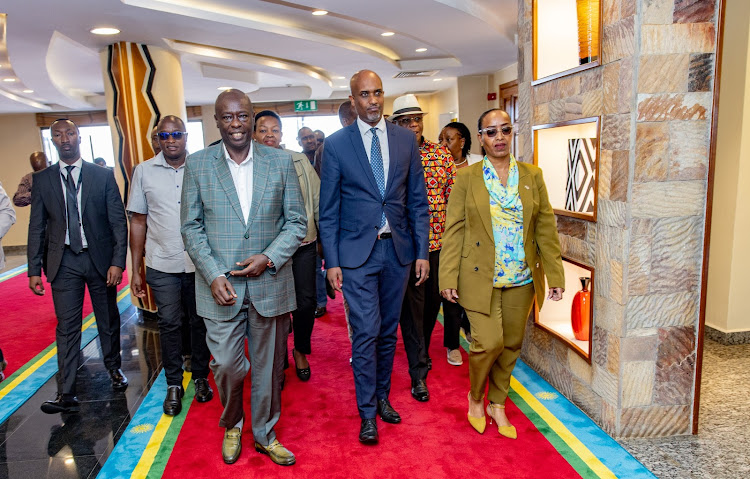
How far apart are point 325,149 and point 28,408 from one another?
9.33 feet

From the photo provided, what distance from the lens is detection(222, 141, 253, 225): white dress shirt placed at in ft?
9.30

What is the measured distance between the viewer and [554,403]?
359 centimetres

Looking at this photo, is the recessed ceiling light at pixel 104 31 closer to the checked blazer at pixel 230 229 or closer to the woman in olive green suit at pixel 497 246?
the checked blazer at pixel 230 229

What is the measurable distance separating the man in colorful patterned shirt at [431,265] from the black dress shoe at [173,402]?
155 centimetres

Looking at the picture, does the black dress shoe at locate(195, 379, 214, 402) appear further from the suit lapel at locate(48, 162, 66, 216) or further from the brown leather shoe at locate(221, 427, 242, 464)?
the suit lapel at locate(48, 162, 66, 216)

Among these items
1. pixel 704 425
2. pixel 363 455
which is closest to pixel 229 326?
pixel 363 455

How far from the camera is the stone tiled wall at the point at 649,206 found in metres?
2.83

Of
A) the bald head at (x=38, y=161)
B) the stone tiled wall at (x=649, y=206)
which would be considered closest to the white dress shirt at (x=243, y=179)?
the stone tiled wall at (x=649, y=206)

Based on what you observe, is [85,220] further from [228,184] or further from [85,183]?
[228,184]

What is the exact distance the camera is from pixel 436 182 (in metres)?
3.90

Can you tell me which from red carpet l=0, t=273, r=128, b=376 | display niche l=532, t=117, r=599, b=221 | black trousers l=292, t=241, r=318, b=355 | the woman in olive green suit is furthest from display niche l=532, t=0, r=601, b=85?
red carpet l=0, t=273, r=128, b=376

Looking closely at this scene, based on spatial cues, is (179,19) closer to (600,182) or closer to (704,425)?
(600,182)

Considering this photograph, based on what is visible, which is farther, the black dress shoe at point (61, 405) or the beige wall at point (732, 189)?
the beige wall at point (732, 189)

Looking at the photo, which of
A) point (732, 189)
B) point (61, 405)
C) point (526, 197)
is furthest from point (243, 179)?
point (732, 189)
